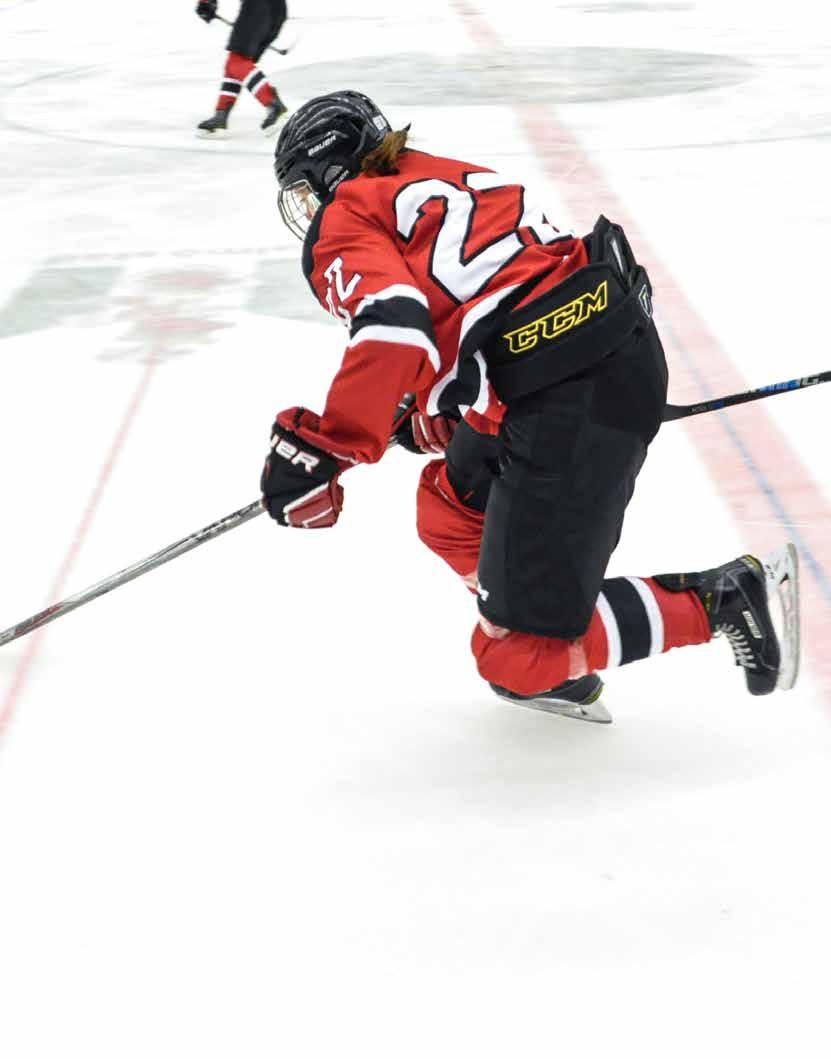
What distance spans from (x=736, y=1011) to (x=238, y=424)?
206 centimetres

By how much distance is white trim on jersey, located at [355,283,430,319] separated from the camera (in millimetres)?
1658

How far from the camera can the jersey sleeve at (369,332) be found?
64.7 inches

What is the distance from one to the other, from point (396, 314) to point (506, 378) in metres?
0.21

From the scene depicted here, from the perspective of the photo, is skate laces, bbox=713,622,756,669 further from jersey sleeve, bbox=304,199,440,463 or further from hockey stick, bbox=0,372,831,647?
jersey sleeve, bbox=304,199,440,463

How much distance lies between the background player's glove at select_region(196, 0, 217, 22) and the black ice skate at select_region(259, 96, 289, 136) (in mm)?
713

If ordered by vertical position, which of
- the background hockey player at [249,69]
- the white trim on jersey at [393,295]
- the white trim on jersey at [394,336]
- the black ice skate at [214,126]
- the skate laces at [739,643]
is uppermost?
the white trim on jersey at [393,295]

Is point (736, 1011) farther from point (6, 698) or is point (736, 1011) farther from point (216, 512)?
point (216, 512)

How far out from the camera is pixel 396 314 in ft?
5.39

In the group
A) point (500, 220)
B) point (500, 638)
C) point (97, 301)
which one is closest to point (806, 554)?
point (500, 638)

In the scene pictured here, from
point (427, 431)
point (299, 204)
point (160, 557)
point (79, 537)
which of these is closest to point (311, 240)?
point (299, 204)

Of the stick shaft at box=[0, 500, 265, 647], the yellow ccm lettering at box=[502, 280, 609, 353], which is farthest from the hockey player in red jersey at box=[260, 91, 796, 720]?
the stick shaft at box=[0, 500, 265, 647]

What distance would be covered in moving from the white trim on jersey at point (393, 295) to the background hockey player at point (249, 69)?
4698 mm

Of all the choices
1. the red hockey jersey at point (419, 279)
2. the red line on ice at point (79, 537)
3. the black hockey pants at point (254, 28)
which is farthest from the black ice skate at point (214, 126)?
the red hockey jersey at point (419, 279)

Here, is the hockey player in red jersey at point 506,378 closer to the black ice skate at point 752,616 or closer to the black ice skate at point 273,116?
the black ice skate at point 752,616
